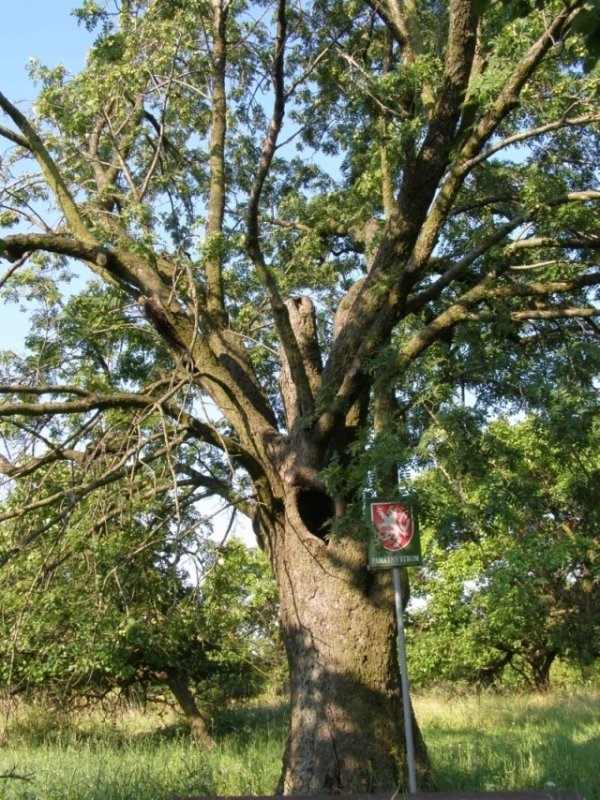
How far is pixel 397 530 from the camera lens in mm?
6293

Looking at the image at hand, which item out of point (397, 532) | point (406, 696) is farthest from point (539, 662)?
point (397, 532)

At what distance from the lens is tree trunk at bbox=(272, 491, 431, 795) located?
6891 mm

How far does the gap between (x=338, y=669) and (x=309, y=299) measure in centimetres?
416

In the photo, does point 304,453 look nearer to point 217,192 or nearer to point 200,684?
point 217,192

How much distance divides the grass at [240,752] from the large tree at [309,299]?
1209 millimetres

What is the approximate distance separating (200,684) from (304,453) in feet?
25.9

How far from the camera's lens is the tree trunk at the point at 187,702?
1289 centimetres

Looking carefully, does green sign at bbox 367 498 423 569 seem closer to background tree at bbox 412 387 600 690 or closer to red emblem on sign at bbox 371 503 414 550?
red emblem on sign at bbox 371 503 414 550

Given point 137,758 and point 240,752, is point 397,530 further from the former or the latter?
point 240,752

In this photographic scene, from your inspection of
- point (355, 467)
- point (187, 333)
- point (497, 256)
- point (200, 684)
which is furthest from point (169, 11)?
point (200, 684)

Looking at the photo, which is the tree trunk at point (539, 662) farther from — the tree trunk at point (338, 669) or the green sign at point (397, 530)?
the green sign at point (397, 530)

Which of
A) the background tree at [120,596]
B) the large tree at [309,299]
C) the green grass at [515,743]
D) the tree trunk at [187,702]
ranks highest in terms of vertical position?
the large tree at [309,299]

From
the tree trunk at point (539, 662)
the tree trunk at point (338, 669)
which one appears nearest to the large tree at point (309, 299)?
the tree trunk at point (338, 669)

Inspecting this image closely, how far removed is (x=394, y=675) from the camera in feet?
24.3
